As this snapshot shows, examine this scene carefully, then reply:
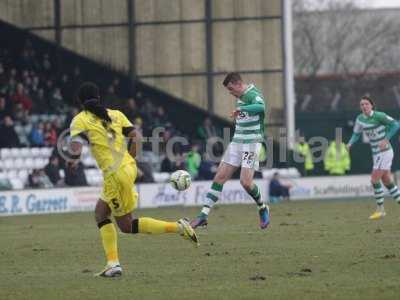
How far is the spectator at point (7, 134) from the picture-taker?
103 ft

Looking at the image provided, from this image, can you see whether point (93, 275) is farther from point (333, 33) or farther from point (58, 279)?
point (333, 33)

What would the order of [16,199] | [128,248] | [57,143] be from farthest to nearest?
[57,143] → [16,199] → [128,248]

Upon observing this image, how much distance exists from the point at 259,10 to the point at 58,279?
86.3 feet

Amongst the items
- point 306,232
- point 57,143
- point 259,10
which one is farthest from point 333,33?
point 306,232

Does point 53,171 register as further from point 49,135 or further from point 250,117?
point 250,117

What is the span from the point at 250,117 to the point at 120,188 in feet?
18.7

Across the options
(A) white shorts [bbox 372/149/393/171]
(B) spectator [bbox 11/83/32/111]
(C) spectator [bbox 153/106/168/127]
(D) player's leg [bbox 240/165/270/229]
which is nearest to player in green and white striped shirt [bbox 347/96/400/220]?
(A) white shorts [bbox 372/149/393/171]

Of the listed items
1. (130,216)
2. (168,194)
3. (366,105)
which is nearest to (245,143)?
(366,105)

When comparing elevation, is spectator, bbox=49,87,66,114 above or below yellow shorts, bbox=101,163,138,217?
above

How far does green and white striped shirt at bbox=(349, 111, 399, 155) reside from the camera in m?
21.4

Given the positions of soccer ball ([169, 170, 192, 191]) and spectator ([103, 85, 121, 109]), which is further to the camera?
spectator ([103, 85, 121, 109])

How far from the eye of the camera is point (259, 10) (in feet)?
123

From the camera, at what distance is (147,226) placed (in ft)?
41.5

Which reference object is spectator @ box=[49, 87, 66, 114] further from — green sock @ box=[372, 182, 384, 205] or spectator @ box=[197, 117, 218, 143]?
green sock @ box=[372, 182, 384, 205]
